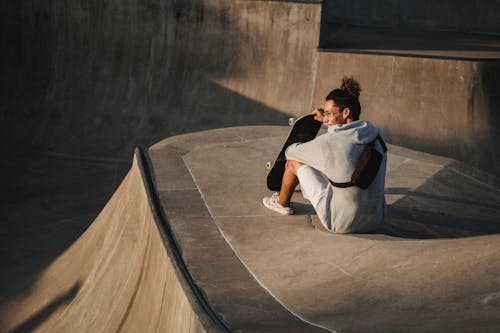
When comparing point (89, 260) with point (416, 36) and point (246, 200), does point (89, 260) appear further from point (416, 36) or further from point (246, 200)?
point (416, 36)

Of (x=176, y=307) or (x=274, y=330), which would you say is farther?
(x=176, y=307)

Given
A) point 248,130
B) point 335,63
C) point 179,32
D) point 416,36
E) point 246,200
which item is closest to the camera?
point 246,200

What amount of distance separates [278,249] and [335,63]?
7925mm

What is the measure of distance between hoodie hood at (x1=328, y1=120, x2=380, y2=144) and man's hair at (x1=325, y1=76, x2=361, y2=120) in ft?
0.34

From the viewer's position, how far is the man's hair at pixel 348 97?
5355 millimetres

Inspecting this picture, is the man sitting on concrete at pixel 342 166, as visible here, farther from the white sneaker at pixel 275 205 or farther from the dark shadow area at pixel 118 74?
the dark shadow area at pixel 118 74

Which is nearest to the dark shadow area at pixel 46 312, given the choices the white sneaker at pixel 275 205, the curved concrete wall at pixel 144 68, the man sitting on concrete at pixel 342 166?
the white sneaker at pixel 275 205

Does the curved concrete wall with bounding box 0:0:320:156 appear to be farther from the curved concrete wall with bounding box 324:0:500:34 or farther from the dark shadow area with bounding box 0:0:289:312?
the curved concrete wall with bounding box 324:0:500:34

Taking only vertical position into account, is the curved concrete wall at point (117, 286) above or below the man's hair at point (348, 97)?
below

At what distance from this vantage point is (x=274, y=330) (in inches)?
159

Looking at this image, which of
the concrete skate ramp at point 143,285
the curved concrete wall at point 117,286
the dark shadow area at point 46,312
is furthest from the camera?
the dark shadow area at point 46,312

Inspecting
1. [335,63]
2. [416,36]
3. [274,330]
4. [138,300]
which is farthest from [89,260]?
[416,36]

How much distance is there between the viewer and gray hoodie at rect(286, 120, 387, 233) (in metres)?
5.32

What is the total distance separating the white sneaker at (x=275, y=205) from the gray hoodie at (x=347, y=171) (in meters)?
0.63
